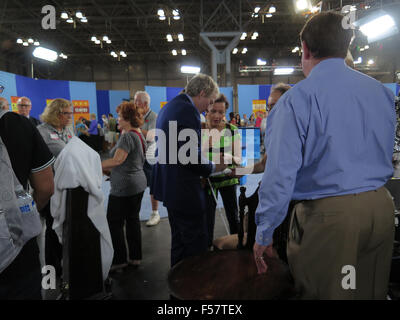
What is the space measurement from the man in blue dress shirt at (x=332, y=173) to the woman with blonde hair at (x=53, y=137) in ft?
6.51

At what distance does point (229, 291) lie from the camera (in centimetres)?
113

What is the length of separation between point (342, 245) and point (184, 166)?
3.32ft

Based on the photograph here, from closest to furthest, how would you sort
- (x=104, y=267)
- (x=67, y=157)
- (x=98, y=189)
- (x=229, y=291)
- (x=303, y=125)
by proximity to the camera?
(x=303, y=125), (x=229, y=291), (x=67, y=157), (x=98, y=189), (x=104, y=267)

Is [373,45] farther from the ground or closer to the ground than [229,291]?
farther from the ground

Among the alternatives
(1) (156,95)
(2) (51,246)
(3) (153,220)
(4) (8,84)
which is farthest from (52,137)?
(1) (156,95)

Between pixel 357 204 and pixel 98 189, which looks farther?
pixel 98 189

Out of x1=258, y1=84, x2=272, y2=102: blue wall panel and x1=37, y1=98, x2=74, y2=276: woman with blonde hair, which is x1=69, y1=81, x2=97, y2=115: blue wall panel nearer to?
x1=258, y1=84, x2=272, y2=102: blue wall panel

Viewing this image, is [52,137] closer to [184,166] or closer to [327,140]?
[184,166]

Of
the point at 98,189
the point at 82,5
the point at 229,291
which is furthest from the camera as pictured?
the point at 82,5

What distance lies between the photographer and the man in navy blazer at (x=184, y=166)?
175 centimetres

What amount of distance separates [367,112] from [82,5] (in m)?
13.0

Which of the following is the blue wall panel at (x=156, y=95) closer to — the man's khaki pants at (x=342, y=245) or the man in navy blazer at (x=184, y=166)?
the man in navy blazer at (x=184, y=166)

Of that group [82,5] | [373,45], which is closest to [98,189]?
[82,5]
